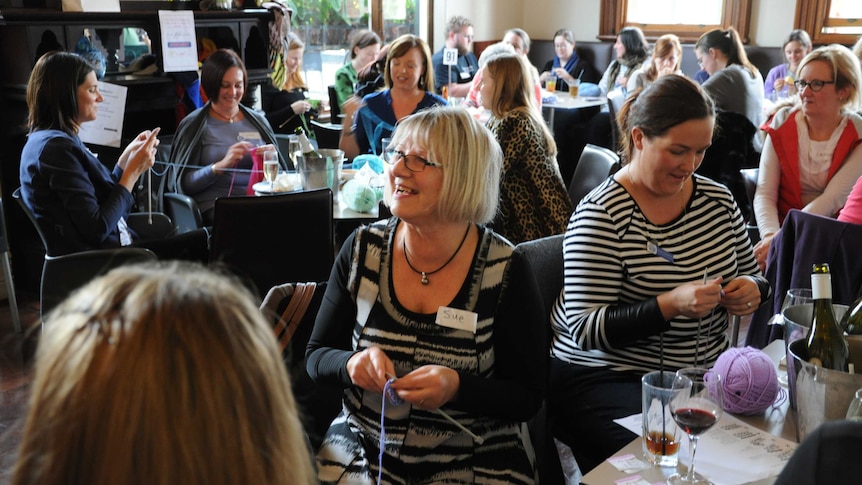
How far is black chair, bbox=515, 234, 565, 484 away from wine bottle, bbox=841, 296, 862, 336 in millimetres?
705

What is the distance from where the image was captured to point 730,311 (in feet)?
6.45

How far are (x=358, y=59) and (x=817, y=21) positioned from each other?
15.1 feet

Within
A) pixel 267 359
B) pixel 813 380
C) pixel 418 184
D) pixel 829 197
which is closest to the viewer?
pixel 267 359

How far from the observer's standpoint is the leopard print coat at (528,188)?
11.1 ft

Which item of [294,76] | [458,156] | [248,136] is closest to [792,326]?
[458,156]

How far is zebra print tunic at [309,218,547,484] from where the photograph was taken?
1767 mm

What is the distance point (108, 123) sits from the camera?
4047mm

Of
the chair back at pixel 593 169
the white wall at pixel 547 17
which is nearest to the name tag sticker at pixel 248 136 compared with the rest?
the chair back at pixel 593 169

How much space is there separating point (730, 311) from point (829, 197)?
1624 millimetres

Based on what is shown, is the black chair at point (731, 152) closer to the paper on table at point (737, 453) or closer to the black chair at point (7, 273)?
the paper on table at point (737, 453)

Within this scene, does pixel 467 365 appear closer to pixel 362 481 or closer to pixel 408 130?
pixel 362 481

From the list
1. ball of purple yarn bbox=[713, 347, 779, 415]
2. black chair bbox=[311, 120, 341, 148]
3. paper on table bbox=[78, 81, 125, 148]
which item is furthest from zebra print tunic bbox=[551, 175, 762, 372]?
black chair bbox=[311, 120, 341, 148]

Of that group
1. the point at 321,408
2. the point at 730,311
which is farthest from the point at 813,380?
the point at 321,408

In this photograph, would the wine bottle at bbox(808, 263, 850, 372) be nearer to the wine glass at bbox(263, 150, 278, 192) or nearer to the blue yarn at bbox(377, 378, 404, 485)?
the blue yarn at bbox(377, 378, 404, 485)
